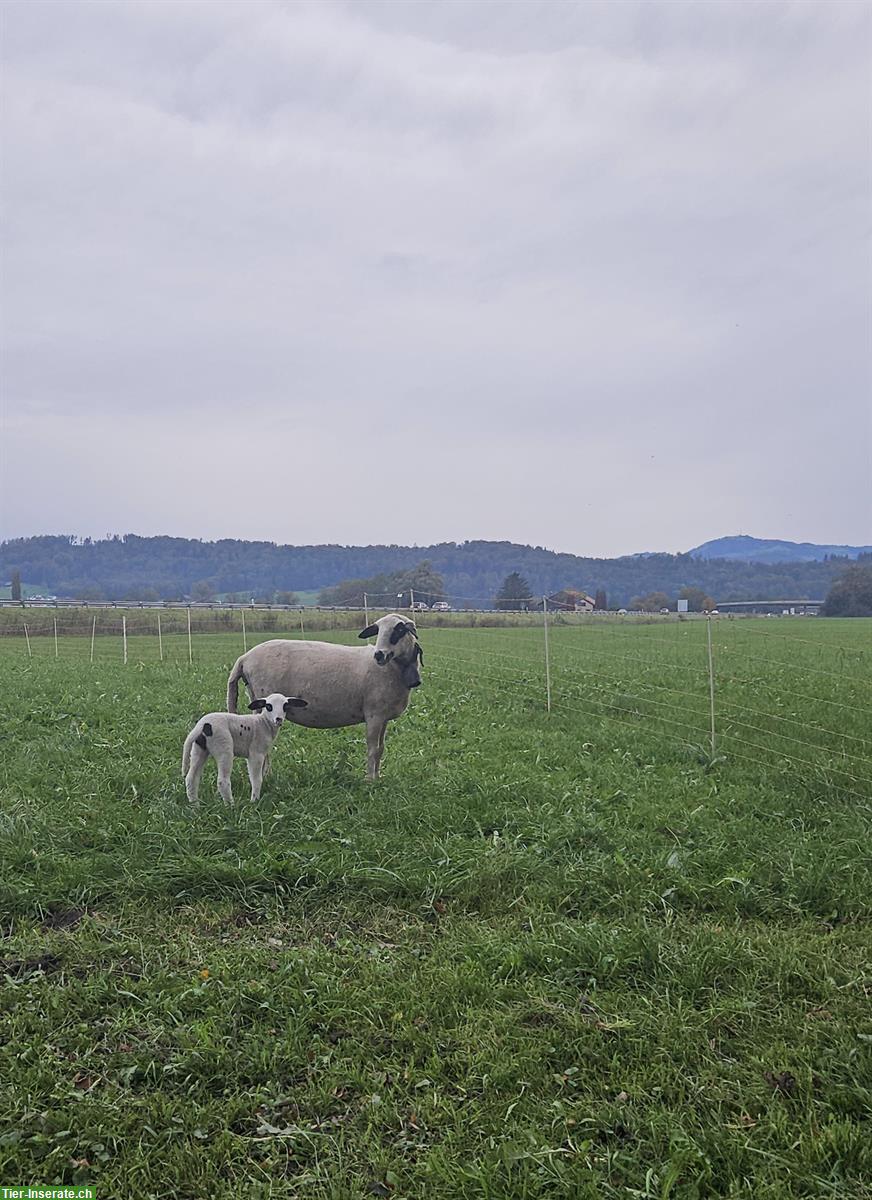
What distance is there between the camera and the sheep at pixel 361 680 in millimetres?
8438

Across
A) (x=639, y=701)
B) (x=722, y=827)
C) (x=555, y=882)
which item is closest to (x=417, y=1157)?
(x=555, y=882)

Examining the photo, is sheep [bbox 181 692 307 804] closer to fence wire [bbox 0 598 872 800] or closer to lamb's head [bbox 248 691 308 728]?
lamb's head [bbox 248 691 308 728]

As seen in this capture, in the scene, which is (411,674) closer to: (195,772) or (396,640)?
(396,640)

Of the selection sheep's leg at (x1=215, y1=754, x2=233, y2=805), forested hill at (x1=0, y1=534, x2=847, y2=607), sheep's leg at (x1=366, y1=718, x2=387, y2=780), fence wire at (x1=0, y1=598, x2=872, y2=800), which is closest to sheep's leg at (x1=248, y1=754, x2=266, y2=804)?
sheep's leg at (x1=215, y1=754, x2=233, y2=805)

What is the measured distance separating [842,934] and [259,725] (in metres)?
4.81

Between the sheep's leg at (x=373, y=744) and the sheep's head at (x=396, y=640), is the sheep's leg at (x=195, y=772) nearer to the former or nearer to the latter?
the sheep's leg at (x=373, y=744)

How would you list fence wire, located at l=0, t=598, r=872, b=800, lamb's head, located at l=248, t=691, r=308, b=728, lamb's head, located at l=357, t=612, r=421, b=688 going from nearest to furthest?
lamb's head, located at l=248, t=691, r=308, b=728, lamb's head, located at l=357, t=612, r=421, b=688, fence wire, located at l=0, t=598, r=872, b=800


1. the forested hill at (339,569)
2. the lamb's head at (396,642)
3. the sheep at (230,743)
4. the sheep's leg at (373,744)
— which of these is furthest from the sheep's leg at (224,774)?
the forested hill at (339,569)

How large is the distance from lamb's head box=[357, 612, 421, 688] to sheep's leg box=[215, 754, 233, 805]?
1884mm

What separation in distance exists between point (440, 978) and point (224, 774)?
3219 mm

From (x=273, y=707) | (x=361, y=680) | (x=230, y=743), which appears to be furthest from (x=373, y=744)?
(x=230, y=743)

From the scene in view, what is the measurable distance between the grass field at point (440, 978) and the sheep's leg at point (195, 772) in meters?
0.20

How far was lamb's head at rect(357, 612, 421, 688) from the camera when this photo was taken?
8.39m

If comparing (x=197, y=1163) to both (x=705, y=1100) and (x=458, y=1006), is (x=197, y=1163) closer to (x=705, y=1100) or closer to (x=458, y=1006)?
(x=458, y=1006)
